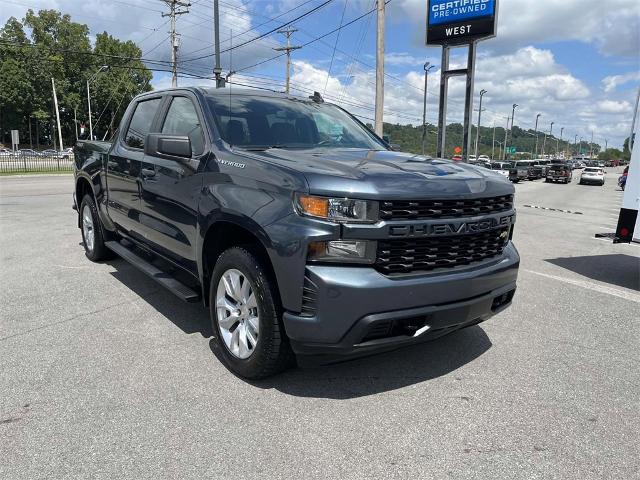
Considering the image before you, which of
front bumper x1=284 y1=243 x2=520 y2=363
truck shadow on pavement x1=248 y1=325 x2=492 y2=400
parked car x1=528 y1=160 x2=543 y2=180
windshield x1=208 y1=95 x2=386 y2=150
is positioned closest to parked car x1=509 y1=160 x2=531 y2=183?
parked car x1=528 y1=160 x2=543 y2=180

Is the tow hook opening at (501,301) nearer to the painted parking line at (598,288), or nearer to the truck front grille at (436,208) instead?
the truck front grille at (436,208)

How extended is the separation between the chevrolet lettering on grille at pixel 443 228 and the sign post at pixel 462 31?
1271cm

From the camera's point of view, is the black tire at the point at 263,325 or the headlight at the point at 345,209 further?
the black tire at the point at 263,325

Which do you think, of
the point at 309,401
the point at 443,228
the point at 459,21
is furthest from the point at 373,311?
the point at 459,21

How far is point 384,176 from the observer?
2994 millimetres

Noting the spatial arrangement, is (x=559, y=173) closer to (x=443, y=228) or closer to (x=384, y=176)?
(x=443, y=228)

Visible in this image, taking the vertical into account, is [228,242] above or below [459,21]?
below

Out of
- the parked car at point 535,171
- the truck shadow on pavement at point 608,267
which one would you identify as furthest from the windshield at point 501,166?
the truck shadow on pavement at point 608,267

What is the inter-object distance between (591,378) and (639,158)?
11.9 feet

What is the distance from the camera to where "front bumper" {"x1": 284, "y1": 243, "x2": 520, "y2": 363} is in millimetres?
2787

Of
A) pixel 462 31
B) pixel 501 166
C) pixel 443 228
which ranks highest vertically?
pixel 462 31


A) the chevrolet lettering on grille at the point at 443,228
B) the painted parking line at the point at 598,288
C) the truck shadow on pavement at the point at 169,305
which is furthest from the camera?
the painted parking line at the point at 598,288

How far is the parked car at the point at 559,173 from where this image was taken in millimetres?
42906

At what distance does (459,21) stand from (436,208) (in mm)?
15159
